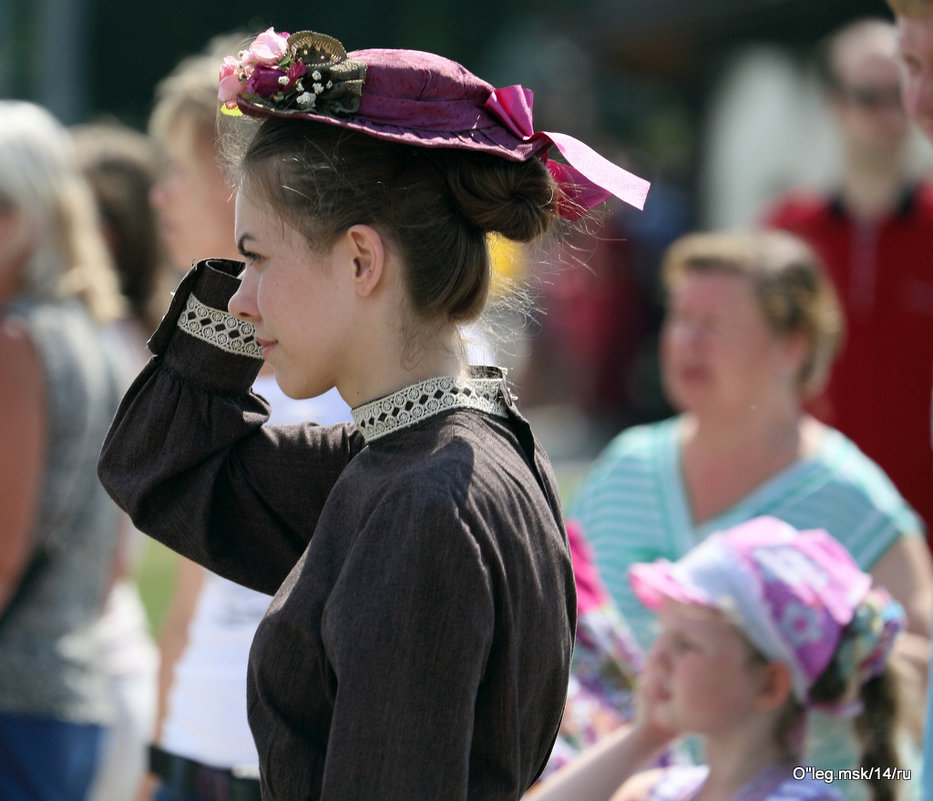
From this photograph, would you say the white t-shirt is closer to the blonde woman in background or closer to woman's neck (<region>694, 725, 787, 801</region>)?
the blonde woman in background

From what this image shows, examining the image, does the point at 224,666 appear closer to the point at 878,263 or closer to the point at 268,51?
the point at 268,51

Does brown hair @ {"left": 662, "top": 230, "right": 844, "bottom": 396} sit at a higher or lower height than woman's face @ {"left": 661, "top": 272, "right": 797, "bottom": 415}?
higher

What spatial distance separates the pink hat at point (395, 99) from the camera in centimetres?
156

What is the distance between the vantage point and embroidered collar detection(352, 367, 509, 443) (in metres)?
1.57

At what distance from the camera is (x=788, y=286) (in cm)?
349

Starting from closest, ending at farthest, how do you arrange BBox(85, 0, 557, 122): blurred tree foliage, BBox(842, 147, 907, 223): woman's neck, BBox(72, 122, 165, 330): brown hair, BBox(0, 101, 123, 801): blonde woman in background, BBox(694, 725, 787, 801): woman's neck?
BBox(694, 725, 787, 801): woman's neck
BBox(0, 101, 123, 801): blonde woman in background
BBox(72, 122, 165, 330): brown hair
BBox(842, 147, 907, 223): woman's neck
BBox(85, 0, 557, 122): blurred tree foliage

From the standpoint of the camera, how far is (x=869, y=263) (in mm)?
4371

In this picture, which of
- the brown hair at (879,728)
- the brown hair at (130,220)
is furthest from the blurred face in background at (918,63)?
the brown hair at (130,220)

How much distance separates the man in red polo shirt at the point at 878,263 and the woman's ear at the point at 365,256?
2869 millimetres

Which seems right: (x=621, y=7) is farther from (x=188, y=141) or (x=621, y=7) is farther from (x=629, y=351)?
(x=188, y=141)

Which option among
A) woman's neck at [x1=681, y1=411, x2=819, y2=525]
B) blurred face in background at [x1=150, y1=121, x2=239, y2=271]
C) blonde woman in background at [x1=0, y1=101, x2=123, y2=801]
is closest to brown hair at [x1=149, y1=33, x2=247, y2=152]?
blurred face in background at [x1=150, y1=121, x2=239, y2=271]

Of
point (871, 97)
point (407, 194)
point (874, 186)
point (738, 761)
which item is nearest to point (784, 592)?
point (738, 761)

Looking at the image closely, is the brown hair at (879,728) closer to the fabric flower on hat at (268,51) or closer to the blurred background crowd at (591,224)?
the blurred background crowd at (591,224)

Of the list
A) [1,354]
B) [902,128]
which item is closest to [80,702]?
[1,354]
